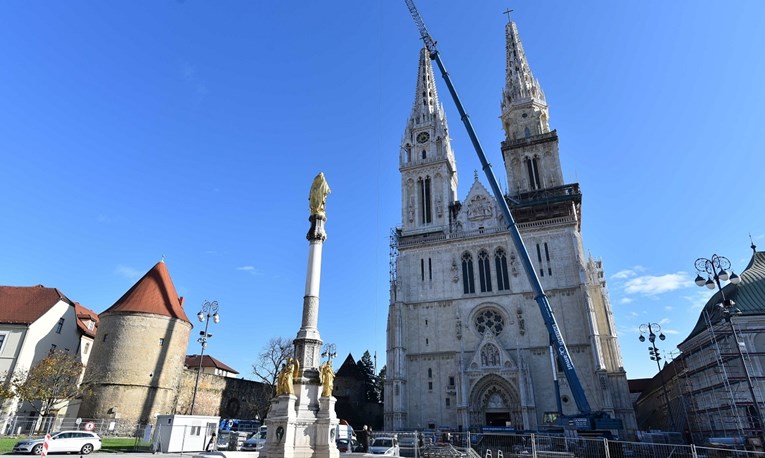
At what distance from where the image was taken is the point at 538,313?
36.1 meters

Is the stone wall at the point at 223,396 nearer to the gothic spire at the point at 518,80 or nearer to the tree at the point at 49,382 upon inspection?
the tree at the point at 49,382

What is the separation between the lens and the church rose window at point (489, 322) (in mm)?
37125

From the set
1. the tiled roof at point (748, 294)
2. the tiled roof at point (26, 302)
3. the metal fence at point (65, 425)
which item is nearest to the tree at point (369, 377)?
the metal fence at point (65, 425)

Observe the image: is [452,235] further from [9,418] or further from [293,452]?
[9,418]

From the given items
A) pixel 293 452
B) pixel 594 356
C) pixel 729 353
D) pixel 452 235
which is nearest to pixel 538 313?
pixel 594 356

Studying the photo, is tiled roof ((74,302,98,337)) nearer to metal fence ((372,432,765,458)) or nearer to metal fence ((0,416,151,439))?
metal fence ((0,416,151,439))

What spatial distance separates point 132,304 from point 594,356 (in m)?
35.2

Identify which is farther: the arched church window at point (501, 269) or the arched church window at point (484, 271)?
the arched church window at point (484, 271)

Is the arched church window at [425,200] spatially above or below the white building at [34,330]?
above

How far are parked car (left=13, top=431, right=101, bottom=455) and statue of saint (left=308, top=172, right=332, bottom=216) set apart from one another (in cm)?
1373

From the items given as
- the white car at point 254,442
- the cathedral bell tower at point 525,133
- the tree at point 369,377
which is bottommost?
the white car at point 254,442

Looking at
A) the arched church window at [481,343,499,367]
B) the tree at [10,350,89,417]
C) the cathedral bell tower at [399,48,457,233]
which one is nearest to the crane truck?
the arched church window at [481,343,499,367]

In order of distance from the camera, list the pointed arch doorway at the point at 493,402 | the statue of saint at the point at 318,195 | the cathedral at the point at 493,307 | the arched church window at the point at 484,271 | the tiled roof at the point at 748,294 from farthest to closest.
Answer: the arched church window at the point at 484,271 → the pointed arch doorway at the point at 493,402 → the cathedral at the point at 493,307 → the tiled roof at the point at 748,294 → the statue of saint at the point at 318,195

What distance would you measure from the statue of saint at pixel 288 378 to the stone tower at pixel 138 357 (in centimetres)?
2207
